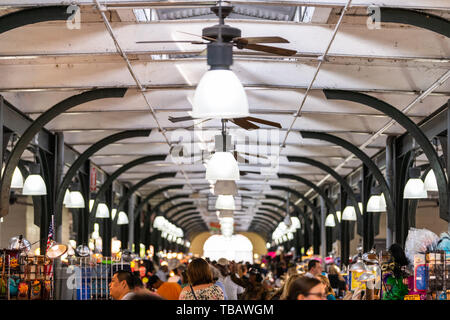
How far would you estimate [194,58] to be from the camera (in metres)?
11.3

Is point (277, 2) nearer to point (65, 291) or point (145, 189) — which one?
point (65, 291)

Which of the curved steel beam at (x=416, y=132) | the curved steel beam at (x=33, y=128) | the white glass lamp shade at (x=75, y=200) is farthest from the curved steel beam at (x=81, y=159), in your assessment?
the curved steel beam at (x=416, y=132)

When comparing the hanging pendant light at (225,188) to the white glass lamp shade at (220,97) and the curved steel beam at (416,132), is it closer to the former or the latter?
the curved steel beam at (416,132)

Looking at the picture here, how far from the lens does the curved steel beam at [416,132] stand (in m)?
11.4

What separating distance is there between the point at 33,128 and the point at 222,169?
5.21 m

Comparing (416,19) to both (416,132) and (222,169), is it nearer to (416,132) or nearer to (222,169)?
(222,169)

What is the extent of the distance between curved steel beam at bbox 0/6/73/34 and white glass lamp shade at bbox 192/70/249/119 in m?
4.21

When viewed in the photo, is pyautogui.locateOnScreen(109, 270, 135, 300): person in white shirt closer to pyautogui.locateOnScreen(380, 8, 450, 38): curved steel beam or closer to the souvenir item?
the souvenir item

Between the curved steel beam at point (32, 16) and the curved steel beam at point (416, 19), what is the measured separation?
10.9ft

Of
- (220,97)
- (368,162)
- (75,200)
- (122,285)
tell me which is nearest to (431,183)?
Result: (368,162)

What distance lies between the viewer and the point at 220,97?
15.1ft

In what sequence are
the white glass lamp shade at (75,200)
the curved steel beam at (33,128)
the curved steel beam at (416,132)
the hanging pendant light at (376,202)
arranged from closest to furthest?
the curved steel beam at (416,132) → the curved steel beam at (33,128) → the hanging pendant light at (376,202) → the white glass lamp shade at (75,200)

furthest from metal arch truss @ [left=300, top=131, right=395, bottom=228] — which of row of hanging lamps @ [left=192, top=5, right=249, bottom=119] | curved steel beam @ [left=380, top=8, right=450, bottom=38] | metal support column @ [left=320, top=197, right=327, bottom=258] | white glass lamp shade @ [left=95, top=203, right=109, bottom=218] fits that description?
metal support column @ [left=320, top=197, right=327, bottom=258]
